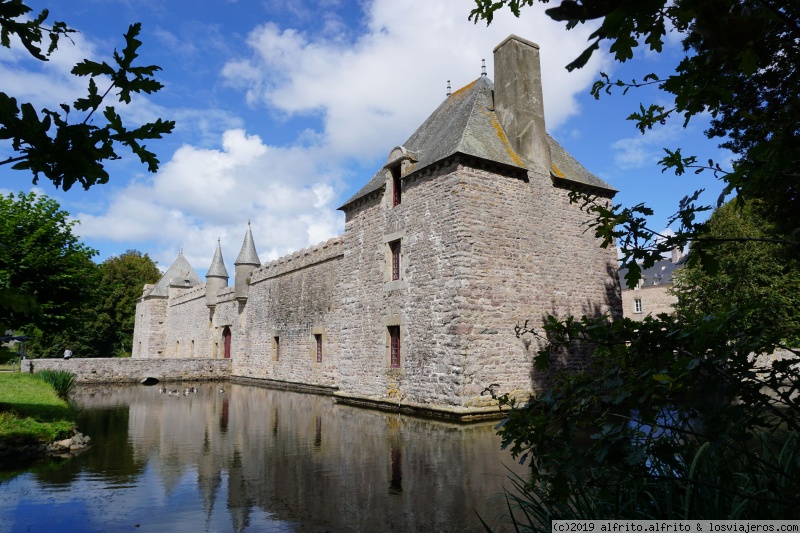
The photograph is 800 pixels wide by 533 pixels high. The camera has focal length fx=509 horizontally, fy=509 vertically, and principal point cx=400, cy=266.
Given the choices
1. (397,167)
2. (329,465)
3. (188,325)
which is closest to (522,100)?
(397,167)

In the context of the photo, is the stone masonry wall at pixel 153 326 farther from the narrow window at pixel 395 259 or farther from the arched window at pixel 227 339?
the narrow window at pixel 395 259

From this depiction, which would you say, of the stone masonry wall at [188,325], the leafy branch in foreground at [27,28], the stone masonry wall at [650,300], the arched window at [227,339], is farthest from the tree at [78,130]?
the stone masonry wall at [650,300]

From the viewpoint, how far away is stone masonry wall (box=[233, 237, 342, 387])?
61.0ft

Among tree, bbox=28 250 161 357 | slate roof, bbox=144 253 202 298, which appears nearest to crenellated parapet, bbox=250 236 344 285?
slate roof, bbox=144 253 202 298

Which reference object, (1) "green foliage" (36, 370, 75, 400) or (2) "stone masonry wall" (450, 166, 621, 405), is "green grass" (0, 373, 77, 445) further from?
(2) "stone masonry wall" (450, 166, 621, 405)

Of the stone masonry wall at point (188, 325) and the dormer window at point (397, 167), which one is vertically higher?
the dormer window at point (397, 167)

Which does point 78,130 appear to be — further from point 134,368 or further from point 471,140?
point 134,368

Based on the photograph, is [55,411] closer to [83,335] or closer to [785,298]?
[785,298]

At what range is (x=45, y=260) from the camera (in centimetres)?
948

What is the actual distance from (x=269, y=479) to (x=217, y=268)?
82.8 ft

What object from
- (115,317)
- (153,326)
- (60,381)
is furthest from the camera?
(115,317)

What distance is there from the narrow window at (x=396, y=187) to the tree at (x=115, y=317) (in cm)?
3031

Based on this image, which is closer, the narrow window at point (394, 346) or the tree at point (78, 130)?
the tree at point (78, 130)

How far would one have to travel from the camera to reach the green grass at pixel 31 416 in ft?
25.8
